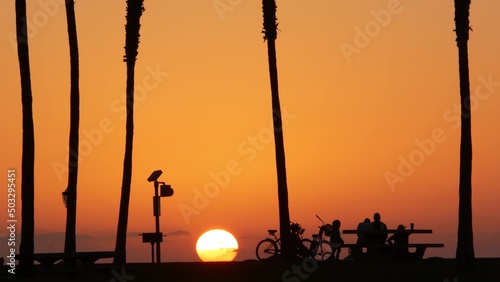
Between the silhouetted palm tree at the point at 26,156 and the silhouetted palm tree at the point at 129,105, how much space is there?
1340 cm

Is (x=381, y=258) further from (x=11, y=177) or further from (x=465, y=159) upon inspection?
(x=11, y=177)

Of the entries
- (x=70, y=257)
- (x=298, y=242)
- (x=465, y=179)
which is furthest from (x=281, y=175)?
(x=70, y=257)

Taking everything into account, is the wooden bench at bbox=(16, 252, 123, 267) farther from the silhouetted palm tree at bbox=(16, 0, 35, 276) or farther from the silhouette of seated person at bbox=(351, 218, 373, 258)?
the silhouette of seated person at bbox=(351, 218, 373, 258)

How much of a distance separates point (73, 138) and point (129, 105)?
531 centimetres

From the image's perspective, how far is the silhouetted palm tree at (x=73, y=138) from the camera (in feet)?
127

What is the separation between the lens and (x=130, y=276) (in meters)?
30.7

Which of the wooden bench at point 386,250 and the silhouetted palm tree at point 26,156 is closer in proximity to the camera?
the silhouetted palm tree at point 26,156

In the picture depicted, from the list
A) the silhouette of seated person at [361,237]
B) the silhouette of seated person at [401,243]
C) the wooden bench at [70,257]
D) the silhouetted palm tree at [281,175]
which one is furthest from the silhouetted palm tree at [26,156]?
the silhouette of seated person at [401,243]

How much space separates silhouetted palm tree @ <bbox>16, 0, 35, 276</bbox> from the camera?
2902 cm

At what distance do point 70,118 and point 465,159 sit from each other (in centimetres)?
1411

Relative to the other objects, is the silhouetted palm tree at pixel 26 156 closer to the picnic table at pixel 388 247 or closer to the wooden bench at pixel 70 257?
the wooden bench at pixel 70 257

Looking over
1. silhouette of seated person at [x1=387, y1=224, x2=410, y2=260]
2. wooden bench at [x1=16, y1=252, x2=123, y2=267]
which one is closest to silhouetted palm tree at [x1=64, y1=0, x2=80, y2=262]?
wooden bench at [x1=16, y1=252, x2=123, y2=267]

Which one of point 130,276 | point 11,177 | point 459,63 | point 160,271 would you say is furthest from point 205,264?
point 459,63

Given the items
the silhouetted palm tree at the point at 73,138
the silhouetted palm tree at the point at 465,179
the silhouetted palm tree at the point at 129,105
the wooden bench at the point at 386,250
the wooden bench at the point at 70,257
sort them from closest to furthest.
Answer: the wooden bench at the point at 70,257 < the silhouetted palm tree at the point at 465,179 < the silhouetted palm tree at the point at 73,138 < the wooden bench at the point at 386,250 < the silhouetted palm tree at the point at 129,105
